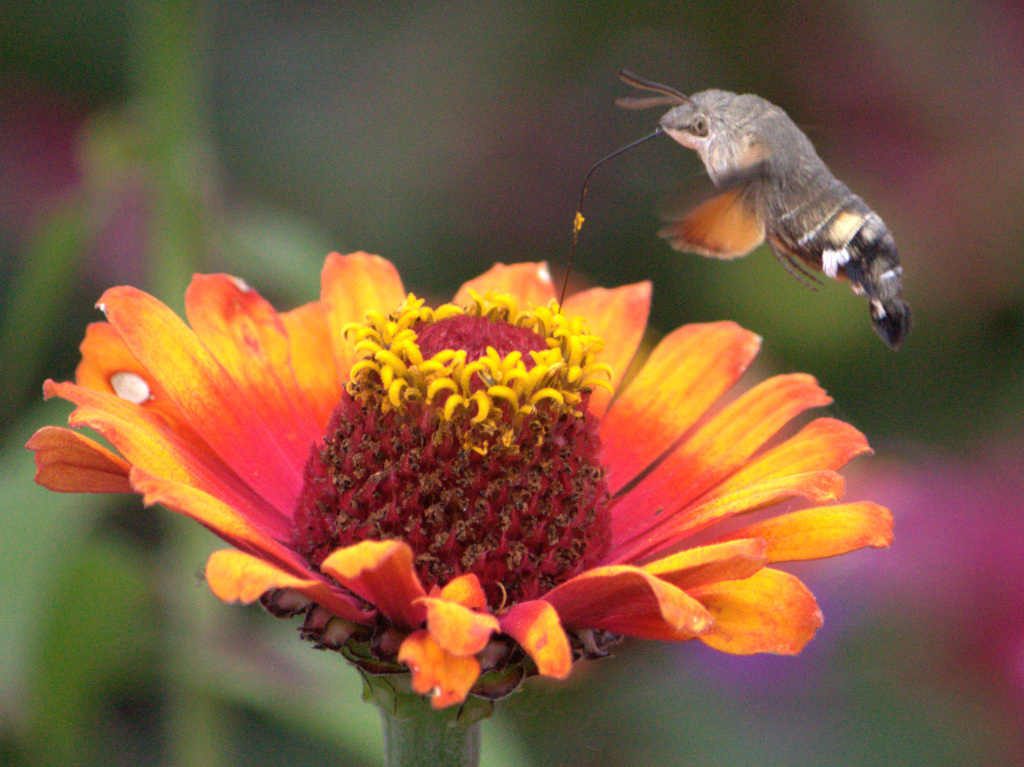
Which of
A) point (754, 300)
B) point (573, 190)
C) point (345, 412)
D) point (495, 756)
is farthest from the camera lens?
point (573, 190)

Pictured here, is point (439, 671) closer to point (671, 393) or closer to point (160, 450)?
point (160, 450)

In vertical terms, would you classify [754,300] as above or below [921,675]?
above

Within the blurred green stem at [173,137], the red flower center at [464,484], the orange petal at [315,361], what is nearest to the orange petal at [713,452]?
the red flower center at [464,484]

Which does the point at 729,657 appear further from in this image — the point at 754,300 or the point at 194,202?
the point at 194,202

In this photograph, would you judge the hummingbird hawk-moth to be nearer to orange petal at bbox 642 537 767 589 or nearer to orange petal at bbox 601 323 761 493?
Answer: orange petal at bbox 601 323 761 493

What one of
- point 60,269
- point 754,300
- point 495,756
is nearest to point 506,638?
point 495,756

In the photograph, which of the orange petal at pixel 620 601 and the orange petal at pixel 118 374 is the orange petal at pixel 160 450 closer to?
the orange petal at pixel 118 374
